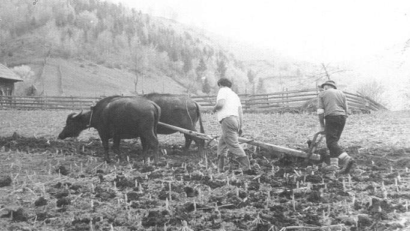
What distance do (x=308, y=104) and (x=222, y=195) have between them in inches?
690

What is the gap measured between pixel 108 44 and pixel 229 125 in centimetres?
5978

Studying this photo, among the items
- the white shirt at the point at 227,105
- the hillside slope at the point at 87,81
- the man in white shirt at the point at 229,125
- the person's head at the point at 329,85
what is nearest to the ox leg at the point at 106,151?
the man in white shirt at the point at 229,125

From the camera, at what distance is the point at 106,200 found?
527 centimetres

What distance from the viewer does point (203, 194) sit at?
17.8 ft

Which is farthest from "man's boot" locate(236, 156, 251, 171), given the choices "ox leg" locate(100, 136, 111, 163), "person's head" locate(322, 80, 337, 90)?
"ox leg" locate(100, 136, 111, 163)

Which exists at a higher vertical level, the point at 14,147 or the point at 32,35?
the point at 32,35

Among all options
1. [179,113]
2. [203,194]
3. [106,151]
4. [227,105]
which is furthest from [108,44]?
[203,194]

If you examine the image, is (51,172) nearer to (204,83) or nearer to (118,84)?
(204,83)

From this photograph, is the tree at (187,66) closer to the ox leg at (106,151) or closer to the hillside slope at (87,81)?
the hillside slope at (87,81)

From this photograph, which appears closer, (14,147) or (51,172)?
(51,172)

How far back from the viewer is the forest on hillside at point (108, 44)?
50562mm

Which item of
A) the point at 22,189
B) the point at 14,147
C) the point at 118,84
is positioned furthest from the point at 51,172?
the point at 118,84

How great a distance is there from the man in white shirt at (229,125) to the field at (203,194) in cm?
37

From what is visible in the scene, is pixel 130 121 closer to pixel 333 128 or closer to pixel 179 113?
→ pixel 179 113
